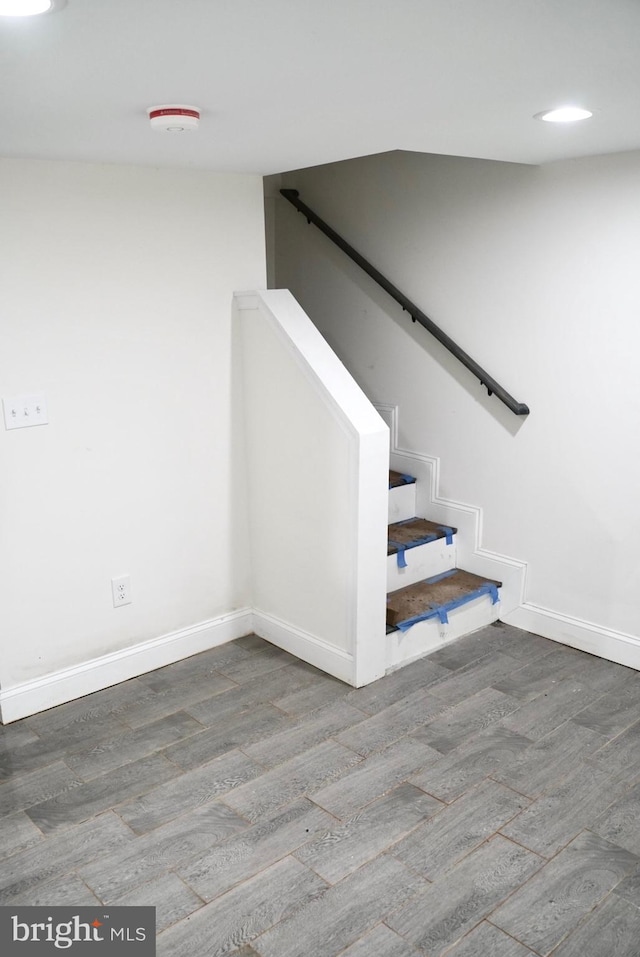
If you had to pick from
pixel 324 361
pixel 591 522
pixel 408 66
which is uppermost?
pixel 408 66

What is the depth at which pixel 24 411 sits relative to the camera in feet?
8.83

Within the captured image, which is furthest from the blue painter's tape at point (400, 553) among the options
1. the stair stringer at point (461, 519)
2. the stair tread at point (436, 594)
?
the stair stringer at point (461, 519)

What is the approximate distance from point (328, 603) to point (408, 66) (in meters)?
2.06

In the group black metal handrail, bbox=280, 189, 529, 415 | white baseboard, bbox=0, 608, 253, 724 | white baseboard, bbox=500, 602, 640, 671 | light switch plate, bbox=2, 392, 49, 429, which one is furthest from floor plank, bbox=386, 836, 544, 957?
light switch plate, bbox=2, 392, 49, 429

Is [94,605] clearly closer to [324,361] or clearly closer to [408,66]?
[324,361]

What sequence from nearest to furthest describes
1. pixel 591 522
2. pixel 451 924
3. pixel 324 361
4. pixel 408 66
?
pixel 408 66, pixel 451 924, pixel 324 361, pixel 591 522

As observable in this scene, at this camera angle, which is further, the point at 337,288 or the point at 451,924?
the point at 337,288

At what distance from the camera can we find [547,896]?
2010mm

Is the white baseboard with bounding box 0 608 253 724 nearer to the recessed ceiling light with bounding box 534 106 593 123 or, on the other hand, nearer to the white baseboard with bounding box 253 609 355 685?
the white baseboard with bounding box 253 609 355 685

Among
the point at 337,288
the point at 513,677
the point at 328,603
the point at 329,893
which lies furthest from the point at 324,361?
the point at 329,893

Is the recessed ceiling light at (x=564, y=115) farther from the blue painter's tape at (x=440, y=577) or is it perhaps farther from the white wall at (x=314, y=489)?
the blue painter's tape at (x=440, y=577)

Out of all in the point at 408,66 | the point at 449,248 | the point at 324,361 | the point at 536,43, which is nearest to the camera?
the point at 536,43

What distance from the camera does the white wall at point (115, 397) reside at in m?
2.68

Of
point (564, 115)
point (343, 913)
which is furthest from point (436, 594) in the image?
point (564, 115)
